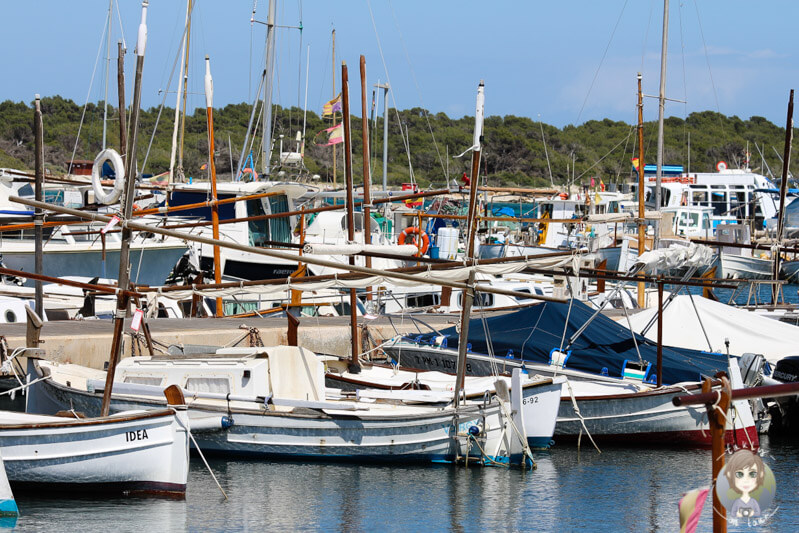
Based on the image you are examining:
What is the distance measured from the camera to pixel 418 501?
1499cm

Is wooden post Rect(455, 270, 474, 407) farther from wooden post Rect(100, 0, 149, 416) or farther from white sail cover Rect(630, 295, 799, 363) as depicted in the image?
white sail cover Rect(630, 295, 799, 363)

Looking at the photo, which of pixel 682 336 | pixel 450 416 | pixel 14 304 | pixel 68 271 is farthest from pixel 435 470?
pixel 68 271

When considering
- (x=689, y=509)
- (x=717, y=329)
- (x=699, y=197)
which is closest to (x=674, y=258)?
(x=717, y=329)

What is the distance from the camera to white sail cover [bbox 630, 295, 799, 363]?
2338cm

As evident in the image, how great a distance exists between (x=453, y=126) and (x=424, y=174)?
68.8 ft

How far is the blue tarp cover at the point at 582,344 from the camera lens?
20547 mm

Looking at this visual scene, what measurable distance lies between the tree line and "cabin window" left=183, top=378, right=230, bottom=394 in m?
51.2

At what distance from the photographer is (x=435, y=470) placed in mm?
16812

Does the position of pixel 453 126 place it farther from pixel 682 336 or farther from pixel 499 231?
pixel 682 336

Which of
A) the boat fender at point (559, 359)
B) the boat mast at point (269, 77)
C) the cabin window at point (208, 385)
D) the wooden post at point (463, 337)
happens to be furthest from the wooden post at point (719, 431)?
the boat mast at point (269, 77)

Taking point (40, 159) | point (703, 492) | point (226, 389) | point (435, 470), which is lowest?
point (435, 470)

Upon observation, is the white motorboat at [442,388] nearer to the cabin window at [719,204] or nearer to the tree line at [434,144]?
the tree line at [434,144]

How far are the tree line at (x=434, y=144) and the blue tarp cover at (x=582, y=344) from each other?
155ft

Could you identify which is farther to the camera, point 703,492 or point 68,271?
point 68,271
